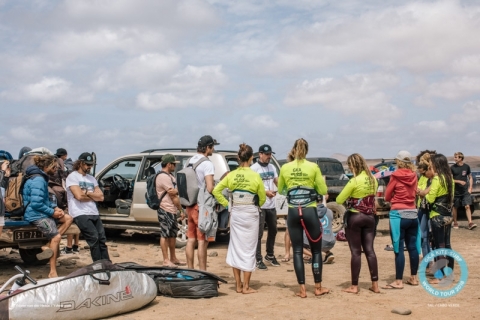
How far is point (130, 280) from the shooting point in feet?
20.5

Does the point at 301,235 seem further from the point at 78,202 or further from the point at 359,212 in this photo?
the point at 78,202

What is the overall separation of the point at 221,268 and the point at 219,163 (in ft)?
7.30

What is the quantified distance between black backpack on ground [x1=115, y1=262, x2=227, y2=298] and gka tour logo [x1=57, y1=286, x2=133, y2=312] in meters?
0.59

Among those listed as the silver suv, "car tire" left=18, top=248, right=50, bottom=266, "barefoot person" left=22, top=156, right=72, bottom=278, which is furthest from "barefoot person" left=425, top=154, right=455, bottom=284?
"car tire" left=18, top=248, right=50, bottom=266

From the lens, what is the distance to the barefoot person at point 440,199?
7652 millimetres

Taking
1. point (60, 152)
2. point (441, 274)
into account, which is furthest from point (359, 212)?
point (60, 152)

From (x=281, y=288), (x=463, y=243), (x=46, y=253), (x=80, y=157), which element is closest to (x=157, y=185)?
Result: (x=80, y=157)

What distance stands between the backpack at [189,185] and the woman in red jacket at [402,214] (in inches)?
95.0

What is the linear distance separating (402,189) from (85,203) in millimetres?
4022

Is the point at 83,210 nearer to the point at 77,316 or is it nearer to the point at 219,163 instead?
the point at 77,316

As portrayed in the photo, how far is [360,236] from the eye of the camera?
23.3 feet

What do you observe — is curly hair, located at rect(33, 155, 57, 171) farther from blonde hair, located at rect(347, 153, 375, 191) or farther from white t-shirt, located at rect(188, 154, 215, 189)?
blonde hair, located at rect(347, 153, 375, 191)

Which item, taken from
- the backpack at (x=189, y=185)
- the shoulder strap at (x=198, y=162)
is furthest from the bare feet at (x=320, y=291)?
the shoulder strap at (x=198, y=162)

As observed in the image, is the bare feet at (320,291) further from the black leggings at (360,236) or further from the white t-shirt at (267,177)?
the white t-shirt at (267,177)
